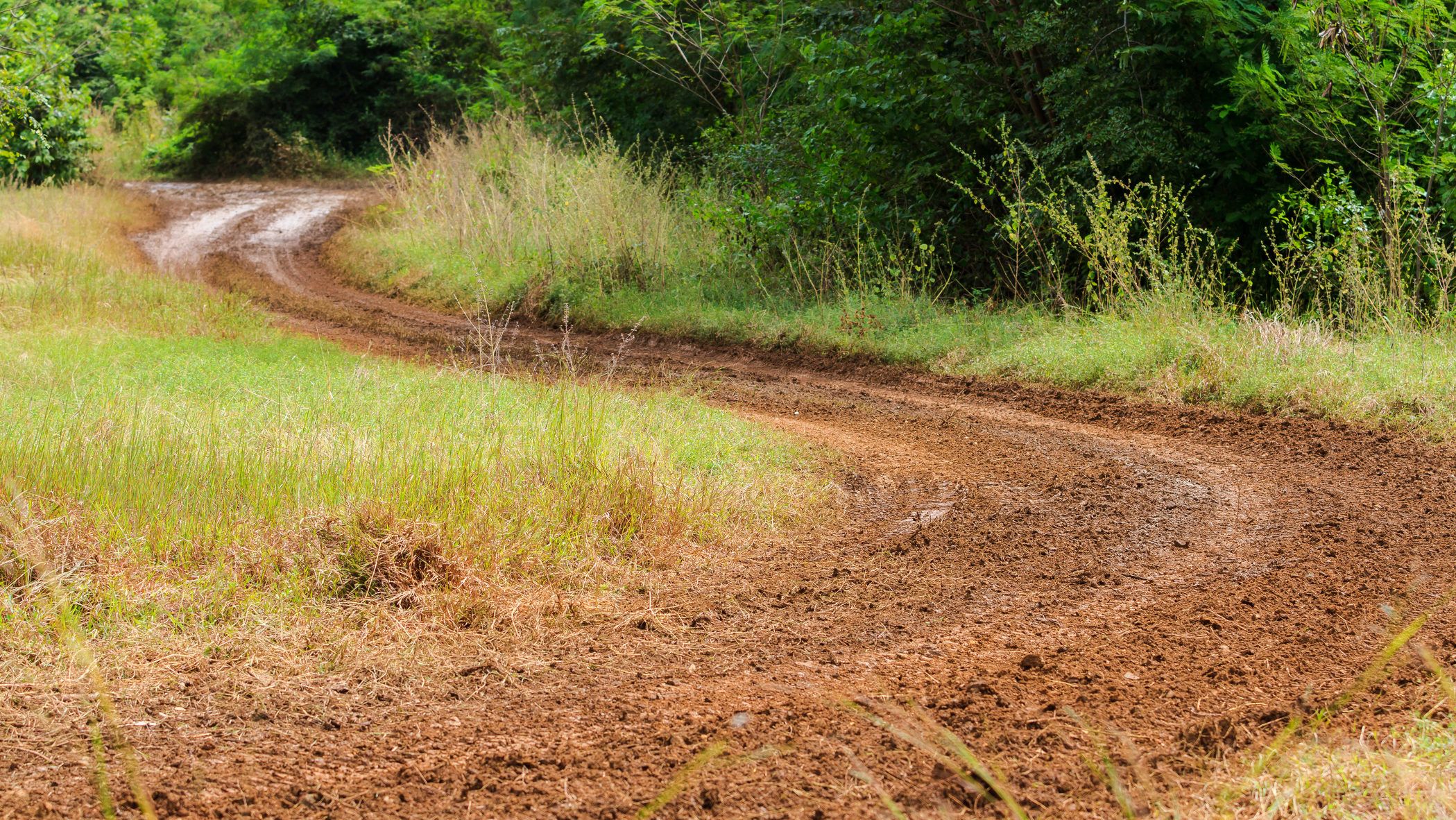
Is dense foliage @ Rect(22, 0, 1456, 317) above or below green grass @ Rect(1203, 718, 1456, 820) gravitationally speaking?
above

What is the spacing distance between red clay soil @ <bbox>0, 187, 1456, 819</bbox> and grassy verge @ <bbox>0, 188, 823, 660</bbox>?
18.9 inches

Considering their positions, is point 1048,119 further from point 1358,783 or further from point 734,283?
point 1358,783

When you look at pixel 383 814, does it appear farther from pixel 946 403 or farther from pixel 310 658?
pixel 946 403

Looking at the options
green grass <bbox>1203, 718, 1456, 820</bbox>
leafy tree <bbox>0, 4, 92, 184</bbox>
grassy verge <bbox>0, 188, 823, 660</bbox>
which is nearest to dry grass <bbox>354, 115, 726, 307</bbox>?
leafy tree <bbox>0, 4, 92, 184</bbox>

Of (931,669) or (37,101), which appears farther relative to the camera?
(37,101)

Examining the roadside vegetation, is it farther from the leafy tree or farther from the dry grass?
the leafy tree

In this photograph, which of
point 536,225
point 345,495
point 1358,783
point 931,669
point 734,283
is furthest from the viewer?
point 536,225

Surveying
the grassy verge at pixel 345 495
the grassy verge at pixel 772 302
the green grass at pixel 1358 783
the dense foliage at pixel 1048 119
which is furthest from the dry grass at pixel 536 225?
the green grass at pixel 1358 783

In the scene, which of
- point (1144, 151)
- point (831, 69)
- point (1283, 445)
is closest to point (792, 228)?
point (831, 69)

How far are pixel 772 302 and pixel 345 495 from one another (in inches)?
319

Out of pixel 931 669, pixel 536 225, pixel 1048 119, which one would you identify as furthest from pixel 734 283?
pixel 931 669

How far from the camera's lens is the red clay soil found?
9.78ft

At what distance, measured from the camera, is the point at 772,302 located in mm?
12555

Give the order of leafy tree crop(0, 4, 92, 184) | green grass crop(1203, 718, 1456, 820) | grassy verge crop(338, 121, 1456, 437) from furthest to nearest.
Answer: leafy tree crop(0, 4, 92, 184) → grassy verge crop(338, 121, 1456, 437) → green grass crop(1203, 718, 1456, 820)
